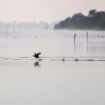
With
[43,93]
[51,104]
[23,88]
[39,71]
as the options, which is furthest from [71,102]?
[39,71]

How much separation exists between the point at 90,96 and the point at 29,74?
8125mm

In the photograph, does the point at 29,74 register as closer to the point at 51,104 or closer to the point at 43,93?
the point at 43,93

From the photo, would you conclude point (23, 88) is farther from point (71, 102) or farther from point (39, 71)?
point (39, 71)

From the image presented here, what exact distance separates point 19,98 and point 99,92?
3917 millimetres

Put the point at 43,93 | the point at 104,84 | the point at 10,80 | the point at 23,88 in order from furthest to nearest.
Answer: the point at 10,80 < the point at 104,84 < the point at 23,88 < the point at 43,93

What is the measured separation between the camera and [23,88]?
19.0 meters

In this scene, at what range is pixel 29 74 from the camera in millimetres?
24547

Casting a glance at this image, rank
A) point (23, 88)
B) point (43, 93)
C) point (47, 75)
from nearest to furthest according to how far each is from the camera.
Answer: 1. point (43, 93)
2. point (23, 88)
3. point (47, 75)

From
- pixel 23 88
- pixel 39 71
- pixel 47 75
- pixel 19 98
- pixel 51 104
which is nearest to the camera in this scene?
pixel 51 104

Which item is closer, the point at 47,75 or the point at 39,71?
the point at 47,75

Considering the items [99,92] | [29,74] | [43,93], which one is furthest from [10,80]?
[99,92]

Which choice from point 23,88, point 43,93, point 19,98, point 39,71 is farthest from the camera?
point 39,71

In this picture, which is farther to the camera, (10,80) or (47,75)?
(47,75)

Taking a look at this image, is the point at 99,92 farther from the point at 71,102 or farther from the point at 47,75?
the point at 47,75
